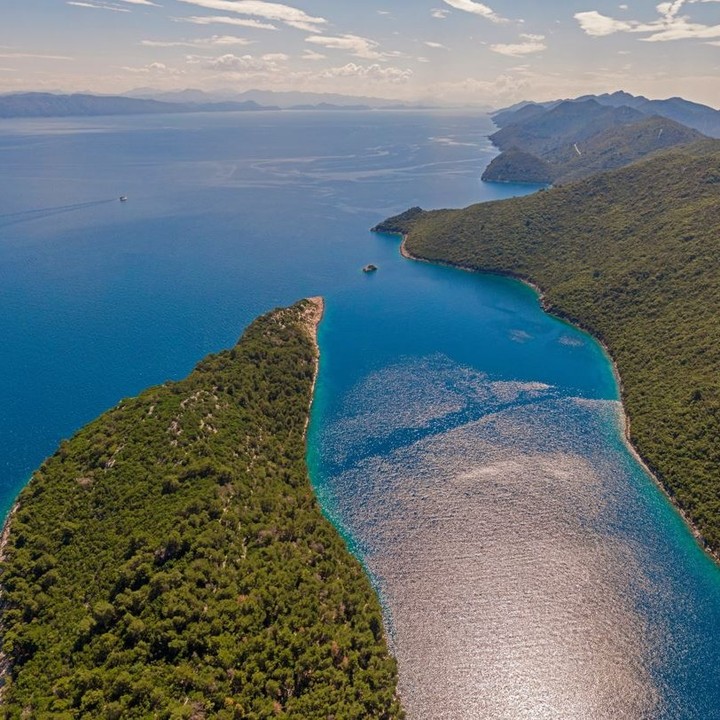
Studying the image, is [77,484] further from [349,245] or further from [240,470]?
[349,245]

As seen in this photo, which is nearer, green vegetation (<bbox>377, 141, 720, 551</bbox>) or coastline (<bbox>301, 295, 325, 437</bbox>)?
green vegetation (<bbox>377, 141, 720, 551</bbox>)

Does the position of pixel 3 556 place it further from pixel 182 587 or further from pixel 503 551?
pixel 503 551

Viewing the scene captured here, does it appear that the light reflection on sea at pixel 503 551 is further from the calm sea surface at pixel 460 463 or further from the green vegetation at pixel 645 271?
the green vegetation at pixel 645 271

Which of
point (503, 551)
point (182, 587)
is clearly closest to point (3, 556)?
point (182, 587)

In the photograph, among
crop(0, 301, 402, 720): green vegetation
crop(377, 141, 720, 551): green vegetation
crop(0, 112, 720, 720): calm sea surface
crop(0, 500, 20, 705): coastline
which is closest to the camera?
crop(0, 301, 402, 720): green vegetation

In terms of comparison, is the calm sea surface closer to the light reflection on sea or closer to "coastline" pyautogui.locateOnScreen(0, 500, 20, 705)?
the light reflection on sea

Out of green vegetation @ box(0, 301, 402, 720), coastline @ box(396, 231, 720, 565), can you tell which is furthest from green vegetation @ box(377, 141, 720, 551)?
green vegetation @ box(0, 301, 402, 720)

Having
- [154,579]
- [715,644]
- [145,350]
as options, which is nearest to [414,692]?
[154,579]
